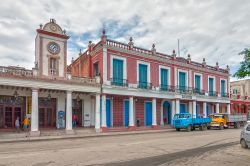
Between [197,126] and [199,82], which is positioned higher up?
[199,82]

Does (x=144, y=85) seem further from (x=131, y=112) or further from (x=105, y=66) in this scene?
(x=105, y=66)

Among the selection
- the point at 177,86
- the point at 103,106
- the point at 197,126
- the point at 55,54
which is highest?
the point at 55,54

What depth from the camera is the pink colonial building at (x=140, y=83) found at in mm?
28422

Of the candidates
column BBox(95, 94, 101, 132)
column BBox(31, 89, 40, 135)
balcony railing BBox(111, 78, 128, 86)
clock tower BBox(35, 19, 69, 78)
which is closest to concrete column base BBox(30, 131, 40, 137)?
column BBox(31, 89, 40, 135)

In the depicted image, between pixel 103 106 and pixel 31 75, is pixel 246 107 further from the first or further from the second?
pixel 31 75

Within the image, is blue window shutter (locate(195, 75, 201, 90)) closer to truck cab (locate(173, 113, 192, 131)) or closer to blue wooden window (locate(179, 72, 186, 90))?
blue wooden window (locate(179, 72, 186, 90))

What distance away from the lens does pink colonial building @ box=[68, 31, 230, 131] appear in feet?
93.2

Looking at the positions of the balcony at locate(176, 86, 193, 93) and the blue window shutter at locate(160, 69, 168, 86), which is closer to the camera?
the blue window shutter at locate(160, 69, 168, 86)

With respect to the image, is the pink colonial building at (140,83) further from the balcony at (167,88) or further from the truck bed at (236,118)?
the truck bed at (236,118)

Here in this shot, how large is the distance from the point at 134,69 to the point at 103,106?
6.39 m

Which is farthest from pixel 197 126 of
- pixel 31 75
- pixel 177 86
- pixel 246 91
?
pixel 246 91

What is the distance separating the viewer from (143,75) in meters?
32.2

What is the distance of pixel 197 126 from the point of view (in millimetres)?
30531

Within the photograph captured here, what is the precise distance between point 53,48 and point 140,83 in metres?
11.3
